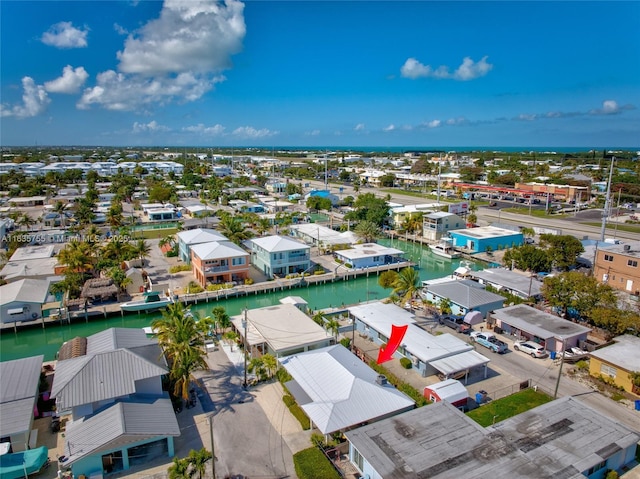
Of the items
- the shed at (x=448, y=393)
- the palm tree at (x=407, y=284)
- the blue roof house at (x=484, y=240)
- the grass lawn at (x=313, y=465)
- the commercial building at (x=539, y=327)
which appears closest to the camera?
the grass lawn at (x=313, y=465)

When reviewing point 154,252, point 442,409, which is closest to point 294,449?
point 442,409

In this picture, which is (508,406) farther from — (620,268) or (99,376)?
(620,268)

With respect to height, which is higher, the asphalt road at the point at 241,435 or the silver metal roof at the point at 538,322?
the silver metal roof at the point at 538,322

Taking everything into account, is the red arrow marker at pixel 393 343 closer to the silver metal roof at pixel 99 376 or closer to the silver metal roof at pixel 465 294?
the silver metal roof at pixel 465 294

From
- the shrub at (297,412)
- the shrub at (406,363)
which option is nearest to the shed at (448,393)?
the shrub at (406,363)

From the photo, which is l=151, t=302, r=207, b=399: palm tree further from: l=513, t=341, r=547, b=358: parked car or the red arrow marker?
l=513, t=341, r=547, b=358: parked car

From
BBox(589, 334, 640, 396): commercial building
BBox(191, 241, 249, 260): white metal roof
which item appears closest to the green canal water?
BBox(191, 241, 249, 260): white metal roof
